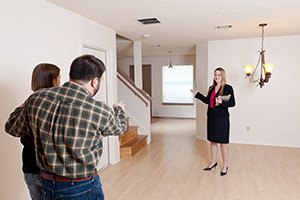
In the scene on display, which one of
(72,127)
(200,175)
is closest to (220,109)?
(200,175)

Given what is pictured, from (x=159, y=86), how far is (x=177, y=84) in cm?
64

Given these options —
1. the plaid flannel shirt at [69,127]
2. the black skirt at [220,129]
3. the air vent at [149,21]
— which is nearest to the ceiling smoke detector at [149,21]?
the air vent at [149,21]

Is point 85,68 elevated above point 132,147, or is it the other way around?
point 85,68

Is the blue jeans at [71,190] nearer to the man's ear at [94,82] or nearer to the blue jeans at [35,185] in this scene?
the blue jeans at [35,185]

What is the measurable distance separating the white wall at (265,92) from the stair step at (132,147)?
1.94 metres

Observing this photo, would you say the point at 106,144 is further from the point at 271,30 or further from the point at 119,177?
the point at 271,30

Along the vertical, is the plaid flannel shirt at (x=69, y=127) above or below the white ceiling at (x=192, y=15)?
below

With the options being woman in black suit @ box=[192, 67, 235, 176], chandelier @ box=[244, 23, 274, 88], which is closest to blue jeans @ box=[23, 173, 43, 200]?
woman in black suit @ box=[192, 67, 235, 176]

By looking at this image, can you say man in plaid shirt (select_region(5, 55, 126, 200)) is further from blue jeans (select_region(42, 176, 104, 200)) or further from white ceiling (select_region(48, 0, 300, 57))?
white ceiling (select_region(48, 0, 300, 57))

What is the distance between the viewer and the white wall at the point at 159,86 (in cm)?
820

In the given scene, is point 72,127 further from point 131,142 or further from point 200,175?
point 131,142

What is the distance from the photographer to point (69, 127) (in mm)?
1155

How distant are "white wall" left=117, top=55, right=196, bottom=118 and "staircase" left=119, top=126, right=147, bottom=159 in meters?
3.53

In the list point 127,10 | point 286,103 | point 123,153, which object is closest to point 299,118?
point 286,103
